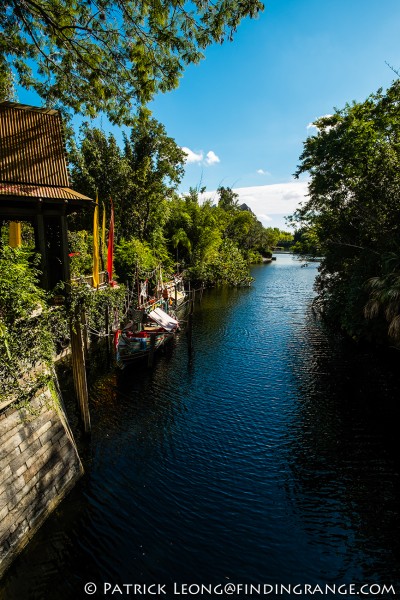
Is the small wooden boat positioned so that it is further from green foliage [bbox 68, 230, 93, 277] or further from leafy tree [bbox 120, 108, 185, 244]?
leafy tree [bbox 120, 108, 185, 244]

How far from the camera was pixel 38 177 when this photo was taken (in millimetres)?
11453

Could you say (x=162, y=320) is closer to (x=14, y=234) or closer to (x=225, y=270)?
(x=14, y=234)

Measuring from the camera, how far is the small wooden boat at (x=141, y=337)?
1959 cm

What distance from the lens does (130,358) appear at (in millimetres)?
19812

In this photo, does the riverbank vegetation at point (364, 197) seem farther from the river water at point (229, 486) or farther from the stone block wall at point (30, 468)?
the stone block wall at point (30, 468)

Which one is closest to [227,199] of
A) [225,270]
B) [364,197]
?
[225,270]

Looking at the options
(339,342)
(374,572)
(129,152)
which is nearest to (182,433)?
(374,572)

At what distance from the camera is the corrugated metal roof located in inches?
411

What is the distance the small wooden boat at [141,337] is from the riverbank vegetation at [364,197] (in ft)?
39.4

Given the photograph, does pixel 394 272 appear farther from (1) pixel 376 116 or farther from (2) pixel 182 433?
(2) pixel 182 433

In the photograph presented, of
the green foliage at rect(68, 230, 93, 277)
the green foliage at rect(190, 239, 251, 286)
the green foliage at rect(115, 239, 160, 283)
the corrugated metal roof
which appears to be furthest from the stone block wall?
the green foliage at rect(190, 239, 251, 286)

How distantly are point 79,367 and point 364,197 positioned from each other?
19490 mm

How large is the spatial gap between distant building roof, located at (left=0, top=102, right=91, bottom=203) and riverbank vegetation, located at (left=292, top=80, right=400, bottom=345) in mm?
15442

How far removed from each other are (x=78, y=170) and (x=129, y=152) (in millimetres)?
5824
